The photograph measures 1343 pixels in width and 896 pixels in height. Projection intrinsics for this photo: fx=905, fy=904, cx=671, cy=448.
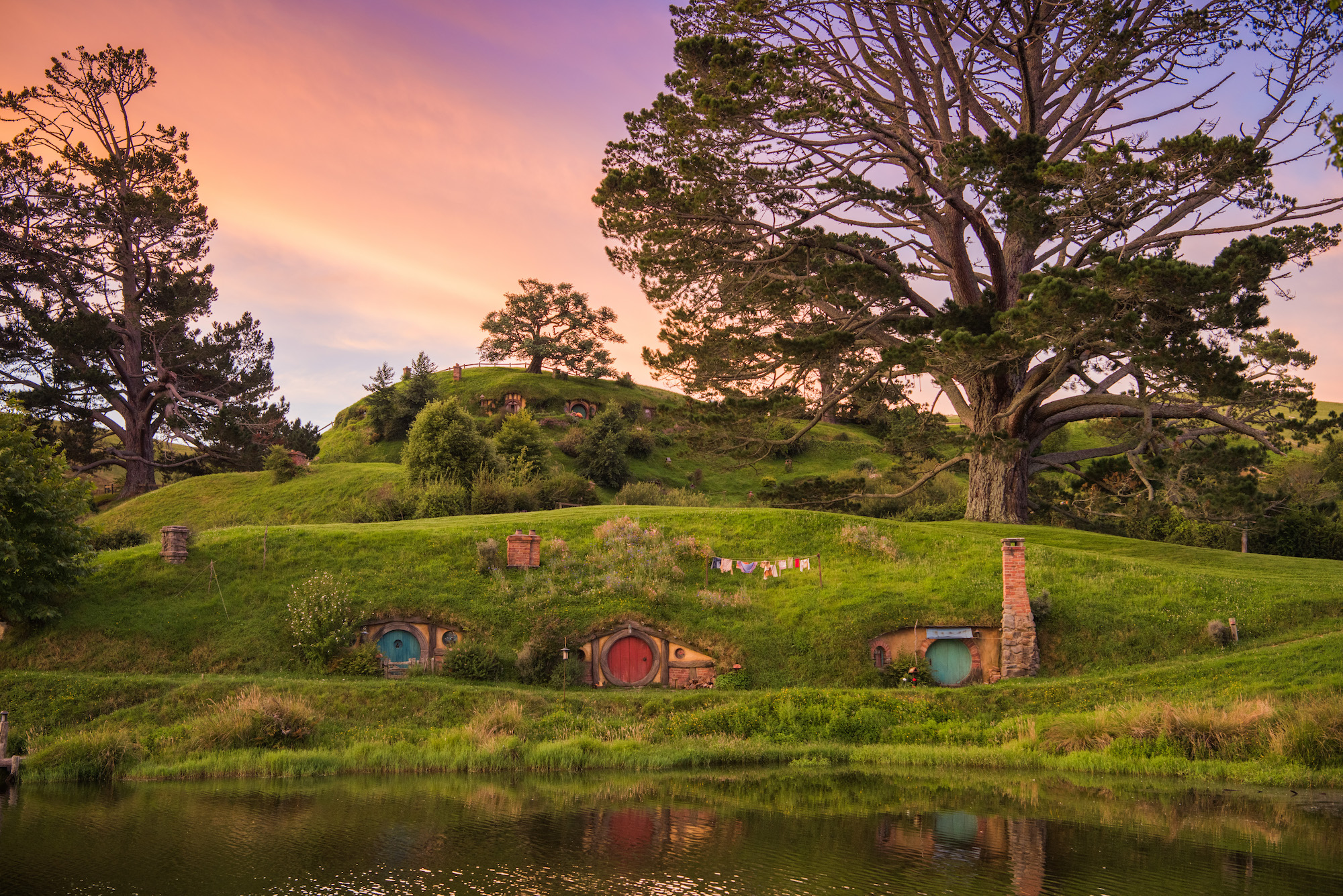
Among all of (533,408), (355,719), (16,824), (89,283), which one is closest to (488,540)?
(355,719)

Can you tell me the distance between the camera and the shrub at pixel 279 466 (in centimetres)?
5906

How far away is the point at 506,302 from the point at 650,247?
211 feet

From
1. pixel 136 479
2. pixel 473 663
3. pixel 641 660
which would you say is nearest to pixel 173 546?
pixel 473 663

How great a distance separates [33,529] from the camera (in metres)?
29.2

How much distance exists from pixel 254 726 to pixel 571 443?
51.8m

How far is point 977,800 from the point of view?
1753 cm

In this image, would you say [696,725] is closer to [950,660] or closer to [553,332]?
[950,660]

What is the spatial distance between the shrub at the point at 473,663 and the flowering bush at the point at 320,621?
360 cm

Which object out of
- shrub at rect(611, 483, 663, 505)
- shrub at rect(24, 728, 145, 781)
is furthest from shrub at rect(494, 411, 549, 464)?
shrub at rect(24, 728, 145, 781)

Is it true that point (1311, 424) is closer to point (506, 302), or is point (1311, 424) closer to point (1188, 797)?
point (1188, 797)

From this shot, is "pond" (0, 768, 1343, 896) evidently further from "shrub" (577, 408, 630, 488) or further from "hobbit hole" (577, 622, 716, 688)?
"shrub" (577, 408, 630, 488)

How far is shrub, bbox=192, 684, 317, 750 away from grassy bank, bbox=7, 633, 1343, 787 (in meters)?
0.04

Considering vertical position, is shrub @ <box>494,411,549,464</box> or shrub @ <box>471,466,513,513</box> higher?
shrub @ <box>494,411,549,464</box>

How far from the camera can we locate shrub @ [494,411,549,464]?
58.1m
